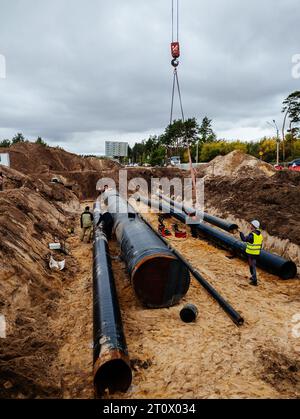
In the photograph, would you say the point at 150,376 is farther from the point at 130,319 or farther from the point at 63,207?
the point at 63,207

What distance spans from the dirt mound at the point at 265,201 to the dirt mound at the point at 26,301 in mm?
8324

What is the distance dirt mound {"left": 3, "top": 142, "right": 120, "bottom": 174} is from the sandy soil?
2936cm

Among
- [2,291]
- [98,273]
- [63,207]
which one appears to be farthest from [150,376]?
[63,207]

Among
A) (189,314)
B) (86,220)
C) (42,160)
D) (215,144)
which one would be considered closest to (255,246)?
(189,314)

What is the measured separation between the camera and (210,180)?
2348 cm

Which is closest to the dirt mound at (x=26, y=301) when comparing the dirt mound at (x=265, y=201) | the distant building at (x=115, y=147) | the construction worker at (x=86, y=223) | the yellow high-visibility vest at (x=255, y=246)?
the construction worker at (x=86, y=223)

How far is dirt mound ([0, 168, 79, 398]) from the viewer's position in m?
4.66

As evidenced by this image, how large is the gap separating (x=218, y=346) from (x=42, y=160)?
3578 cm

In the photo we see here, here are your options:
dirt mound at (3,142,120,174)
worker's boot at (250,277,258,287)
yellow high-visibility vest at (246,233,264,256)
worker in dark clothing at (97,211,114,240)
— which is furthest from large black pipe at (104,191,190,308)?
dirt mound at (3,142,120,174)

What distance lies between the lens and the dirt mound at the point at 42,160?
115 feet

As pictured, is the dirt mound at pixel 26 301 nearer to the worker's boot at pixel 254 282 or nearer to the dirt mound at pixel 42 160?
the worker's boot at pixel 254 282
